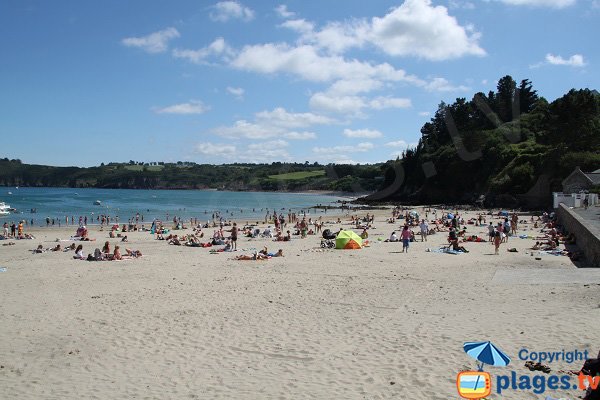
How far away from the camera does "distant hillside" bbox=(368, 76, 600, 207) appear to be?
2101 inches

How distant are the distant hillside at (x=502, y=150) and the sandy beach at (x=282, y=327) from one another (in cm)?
4212

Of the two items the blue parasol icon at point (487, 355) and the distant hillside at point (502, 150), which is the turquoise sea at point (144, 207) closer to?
the distant hillside at point (502, 150)

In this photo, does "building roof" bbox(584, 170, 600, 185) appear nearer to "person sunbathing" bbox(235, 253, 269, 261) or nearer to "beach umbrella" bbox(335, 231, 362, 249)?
"beach umbrella" bbox(335, 231, 362, 249)

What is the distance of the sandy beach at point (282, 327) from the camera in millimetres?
6691

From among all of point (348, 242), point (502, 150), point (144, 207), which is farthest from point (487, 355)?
point (144, 207)

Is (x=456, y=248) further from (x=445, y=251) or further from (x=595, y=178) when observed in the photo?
(x=595, y=178)

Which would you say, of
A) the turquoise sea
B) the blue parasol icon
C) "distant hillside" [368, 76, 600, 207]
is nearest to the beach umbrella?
the blue parasol icon

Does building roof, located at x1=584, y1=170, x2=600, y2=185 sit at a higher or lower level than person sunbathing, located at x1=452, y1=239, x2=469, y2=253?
higher

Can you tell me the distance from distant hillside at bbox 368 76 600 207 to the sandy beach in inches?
1658

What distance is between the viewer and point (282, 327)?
30.6 ft

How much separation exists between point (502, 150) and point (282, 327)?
6761 cm

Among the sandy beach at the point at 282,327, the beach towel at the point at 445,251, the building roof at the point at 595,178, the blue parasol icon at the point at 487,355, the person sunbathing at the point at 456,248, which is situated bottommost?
the sandy beach at the point at 282,327

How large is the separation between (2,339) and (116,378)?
3.42 meters

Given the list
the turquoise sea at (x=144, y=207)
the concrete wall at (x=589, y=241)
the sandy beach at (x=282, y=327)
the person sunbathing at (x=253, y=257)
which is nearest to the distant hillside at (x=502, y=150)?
the turquoise sea at (x=144, y=207)
